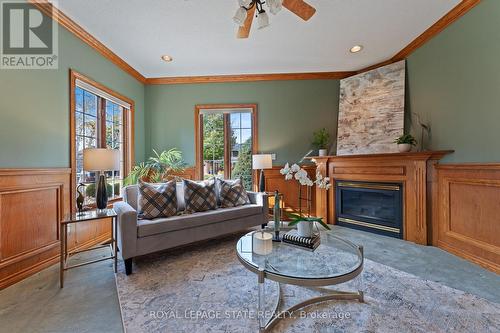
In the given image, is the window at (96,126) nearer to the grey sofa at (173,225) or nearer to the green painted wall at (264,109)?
the green painted wall at (264,109)

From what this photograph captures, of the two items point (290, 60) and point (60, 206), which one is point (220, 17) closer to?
point (290, 60)

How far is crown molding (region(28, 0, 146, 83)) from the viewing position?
2219 millimetres

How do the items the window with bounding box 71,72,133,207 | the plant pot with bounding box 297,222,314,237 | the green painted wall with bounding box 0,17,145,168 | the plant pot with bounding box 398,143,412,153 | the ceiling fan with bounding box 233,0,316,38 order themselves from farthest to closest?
the plant pot with bounding box 398,143,412,153 → the window with bounding box 71,72,133,207 → the green painted wall with bounding box 0,17,145,168 → the plant pot with bounding box 297,222,314,237 → the ceiling fan with bounding box 233,0,316,38

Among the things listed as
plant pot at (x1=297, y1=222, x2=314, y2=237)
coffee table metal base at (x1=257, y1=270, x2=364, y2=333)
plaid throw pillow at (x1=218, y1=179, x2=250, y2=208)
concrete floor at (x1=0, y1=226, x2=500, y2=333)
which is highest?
plaid throw pillow at (x1=218, y1=179, x2=250, y2=208)

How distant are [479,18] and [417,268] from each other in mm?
2678

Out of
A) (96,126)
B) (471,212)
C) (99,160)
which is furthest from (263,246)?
(96,126)

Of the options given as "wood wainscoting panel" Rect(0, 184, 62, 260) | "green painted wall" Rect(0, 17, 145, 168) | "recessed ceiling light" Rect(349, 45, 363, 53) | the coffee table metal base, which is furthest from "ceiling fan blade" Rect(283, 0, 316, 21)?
"wood wainscoting panel" Rect(0, 184, 62, 260)

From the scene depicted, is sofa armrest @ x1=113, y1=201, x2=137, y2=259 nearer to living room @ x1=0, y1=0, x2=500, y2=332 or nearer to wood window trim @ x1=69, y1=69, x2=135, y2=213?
living room @ x1=0, y1=0, x2=500, y2=332

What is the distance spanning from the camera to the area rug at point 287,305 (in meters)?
1.43

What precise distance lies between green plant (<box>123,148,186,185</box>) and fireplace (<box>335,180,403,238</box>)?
289 cm

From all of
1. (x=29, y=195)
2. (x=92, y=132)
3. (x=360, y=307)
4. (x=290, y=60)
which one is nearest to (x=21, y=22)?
(x=92, y=132)

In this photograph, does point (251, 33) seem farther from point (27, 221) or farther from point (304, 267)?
point (27, 221)

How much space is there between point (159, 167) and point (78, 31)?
7.00 feet

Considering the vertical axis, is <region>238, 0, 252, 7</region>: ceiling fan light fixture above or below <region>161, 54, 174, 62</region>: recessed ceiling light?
below
